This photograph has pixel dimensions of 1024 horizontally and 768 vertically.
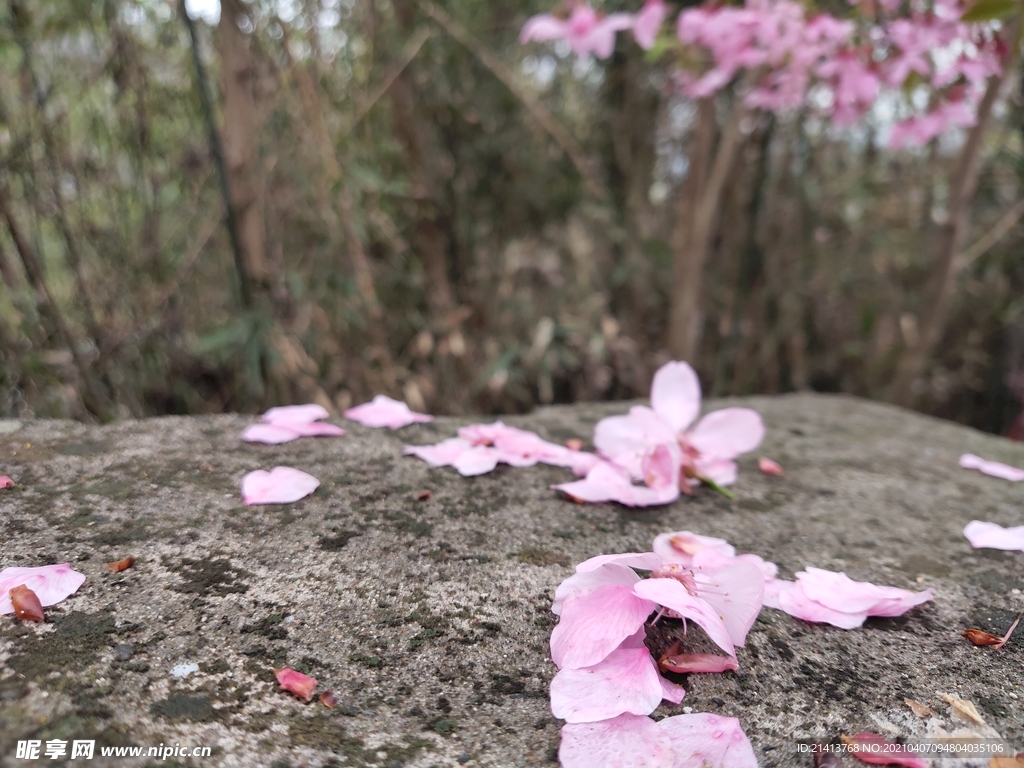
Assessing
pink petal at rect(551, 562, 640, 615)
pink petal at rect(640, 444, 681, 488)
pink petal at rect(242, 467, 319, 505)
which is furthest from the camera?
pink petal at rect(640, 444, 681, 488)

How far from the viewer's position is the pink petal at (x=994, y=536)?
0.68 metres

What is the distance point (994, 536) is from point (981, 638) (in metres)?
0.21

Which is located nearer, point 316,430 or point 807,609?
point 807,609

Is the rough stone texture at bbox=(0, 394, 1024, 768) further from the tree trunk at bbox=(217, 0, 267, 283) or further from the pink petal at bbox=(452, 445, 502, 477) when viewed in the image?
the tree trunk at bbox=(217, 0, 267, 283)

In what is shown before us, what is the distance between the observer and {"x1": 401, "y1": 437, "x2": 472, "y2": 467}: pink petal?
2.54 feet

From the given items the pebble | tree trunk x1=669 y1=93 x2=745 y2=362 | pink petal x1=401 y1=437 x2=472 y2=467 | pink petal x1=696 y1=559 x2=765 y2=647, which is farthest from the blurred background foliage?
pink petal x1=696 y1=559 x2=765 y2=647

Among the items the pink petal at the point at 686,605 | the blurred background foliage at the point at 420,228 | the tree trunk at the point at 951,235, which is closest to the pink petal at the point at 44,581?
the pink petal at the point at 686,605

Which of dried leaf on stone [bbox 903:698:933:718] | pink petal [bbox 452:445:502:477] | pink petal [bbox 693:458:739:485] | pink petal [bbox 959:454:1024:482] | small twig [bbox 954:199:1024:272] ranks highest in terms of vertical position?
small twig [bbox 954:199:1024:272]

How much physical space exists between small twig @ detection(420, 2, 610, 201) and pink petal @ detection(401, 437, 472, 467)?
130cm

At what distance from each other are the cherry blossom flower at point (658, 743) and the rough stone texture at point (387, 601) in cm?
1

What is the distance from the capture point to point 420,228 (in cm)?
200

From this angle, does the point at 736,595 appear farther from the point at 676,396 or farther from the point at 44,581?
the point at 44,581

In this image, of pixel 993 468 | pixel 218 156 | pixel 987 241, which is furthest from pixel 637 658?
pixel 987 241

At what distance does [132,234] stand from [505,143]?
1.10 metres
